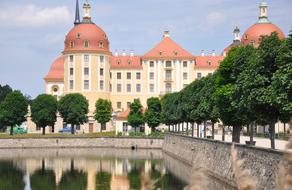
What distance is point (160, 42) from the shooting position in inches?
3930

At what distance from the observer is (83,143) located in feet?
235

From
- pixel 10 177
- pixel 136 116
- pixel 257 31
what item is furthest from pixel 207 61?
pixel 10 177

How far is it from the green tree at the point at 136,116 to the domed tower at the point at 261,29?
2121 cm

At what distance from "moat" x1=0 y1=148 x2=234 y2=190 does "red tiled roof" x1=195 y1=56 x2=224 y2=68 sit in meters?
36.6

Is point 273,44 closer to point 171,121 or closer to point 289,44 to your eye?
point 289,44

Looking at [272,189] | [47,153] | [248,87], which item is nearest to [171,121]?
[47,153]

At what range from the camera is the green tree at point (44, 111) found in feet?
255

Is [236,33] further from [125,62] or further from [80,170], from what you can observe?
[80,170]

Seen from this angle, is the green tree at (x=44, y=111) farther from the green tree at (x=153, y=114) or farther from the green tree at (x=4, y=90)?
the green tree at (x=4, y=90)

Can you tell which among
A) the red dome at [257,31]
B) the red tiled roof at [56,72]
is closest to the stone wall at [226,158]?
the red dome at [257,31]

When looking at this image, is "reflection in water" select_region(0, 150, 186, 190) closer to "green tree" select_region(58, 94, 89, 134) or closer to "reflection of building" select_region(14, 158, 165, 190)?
"reflection of building" select_region(14, 158, 165, 190)

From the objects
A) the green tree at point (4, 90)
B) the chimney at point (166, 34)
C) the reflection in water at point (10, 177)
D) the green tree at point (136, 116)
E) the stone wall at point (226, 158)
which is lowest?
the reflection in water at point (10, 177)

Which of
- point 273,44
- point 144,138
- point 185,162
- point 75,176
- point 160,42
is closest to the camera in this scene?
point 273,44

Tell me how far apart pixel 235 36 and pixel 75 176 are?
6756 centimetres
